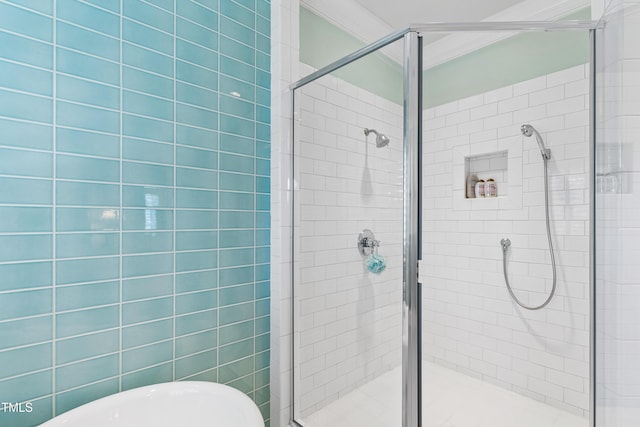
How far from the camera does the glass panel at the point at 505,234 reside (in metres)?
1.66

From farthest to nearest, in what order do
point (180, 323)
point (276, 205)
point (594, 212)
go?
point (276, 205), point (180, 323), point (594, 212)

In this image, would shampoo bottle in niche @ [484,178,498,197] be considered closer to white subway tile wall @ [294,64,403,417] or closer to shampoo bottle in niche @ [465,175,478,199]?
Answer: shampoo bottle in niche @ [465,175,478,199]

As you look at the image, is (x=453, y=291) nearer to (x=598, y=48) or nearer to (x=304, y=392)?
(x=304, y=392)

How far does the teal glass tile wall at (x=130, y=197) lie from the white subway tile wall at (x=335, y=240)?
221 mm

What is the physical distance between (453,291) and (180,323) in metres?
1.65

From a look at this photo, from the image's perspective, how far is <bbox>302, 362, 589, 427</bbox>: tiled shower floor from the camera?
1.51m

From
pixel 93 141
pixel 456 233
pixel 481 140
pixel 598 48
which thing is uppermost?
pixel 598 48

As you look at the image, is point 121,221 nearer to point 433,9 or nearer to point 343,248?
point 343,248

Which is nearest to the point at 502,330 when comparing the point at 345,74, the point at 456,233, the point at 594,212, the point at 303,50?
the point at 456,233

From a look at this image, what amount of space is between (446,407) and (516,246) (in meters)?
1.05

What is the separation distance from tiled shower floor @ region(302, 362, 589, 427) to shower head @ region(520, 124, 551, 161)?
52.6 inches

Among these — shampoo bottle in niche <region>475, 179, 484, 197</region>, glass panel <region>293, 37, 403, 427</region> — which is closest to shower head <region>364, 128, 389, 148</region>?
glass panel <region>293, 37, 403, 427</region>

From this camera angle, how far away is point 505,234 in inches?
81.3

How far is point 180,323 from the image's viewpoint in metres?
1.43
